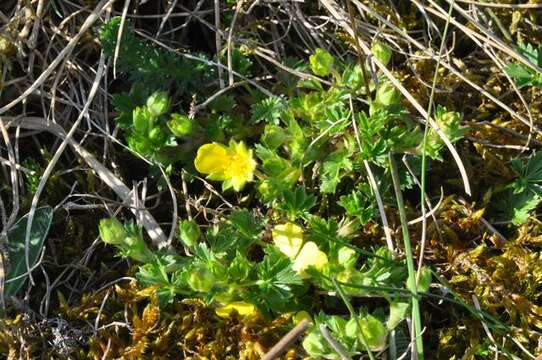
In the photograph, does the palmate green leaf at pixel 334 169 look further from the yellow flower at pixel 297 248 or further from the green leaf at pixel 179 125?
the green leaf at pixel 179 125

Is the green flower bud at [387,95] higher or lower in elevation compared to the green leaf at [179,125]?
lower

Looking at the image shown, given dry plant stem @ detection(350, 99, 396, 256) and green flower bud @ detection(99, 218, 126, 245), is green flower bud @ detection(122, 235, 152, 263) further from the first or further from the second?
dry plant stem @ detection(350, 99, 396, 256)

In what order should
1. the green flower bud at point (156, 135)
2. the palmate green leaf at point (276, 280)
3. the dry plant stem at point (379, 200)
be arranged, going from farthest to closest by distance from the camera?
the green flower bud at point (156, 135) < the dry plant stem at point (379, 200) < the palmate green leaf at point (276, 280)

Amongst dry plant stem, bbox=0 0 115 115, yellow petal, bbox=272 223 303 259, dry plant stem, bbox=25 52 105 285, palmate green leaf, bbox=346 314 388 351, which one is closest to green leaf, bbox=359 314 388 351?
palmate green leaf, bbox=346 314 388 351

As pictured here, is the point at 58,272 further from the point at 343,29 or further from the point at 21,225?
the point at 343,29

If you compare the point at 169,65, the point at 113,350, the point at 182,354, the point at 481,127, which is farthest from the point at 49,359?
the point at 481,127

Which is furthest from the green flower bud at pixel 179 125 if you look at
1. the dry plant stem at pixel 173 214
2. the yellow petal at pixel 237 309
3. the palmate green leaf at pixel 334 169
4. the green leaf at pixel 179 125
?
the yellow petal at pixel 237 309
